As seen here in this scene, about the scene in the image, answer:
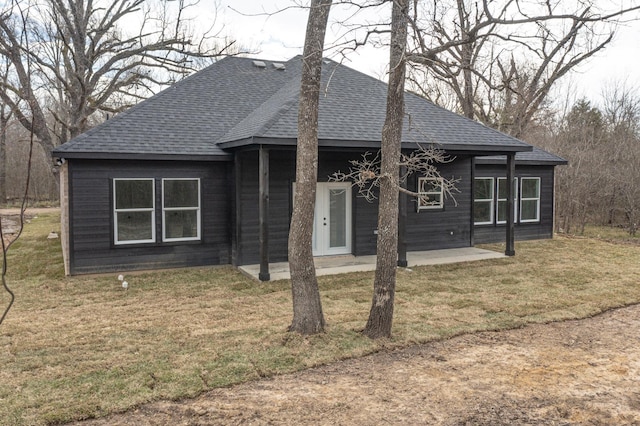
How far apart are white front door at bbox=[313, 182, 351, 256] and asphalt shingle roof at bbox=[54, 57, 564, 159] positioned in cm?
177

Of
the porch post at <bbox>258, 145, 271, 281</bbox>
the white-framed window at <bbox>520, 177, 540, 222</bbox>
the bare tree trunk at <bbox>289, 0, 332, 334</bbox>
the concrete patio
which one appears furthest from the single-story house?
the bare tree trunk at <bbox>289, 0, 332, 334</bbox>

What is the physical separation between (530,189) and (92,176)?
39.6 ft

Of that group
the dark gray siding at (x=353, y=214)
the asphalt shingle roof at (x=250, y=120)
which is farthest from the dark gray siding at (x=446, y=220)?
the asphalt shingle roof at (x=250, y=120)

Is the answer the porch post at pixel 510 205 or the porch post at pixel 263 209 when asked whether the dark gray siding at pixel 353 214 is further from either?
the porch post at pixel 510 205

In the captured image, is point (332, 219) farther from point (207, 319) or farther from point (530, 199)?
point (530, 199)

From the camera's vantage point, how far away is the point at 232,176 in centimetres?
1064

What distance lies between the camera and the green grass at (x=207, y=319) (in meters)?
4.50

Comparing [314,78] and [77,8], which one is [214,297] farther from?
[77,8]

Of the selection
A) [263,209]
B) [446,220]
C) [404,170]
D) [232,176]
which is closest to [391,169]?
[263,209]

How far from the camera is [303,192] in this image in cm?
573

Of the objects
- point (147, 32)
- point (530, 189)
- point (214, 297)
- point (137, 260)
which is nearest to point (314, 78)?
point (214, 297)

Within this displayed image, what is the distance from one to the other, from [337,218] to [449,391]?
24.2 feet

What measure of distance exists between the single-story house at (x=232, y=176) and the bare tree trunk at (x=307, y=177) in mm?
2850

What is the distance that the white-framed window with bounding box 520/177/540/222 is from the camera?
14.7 m
